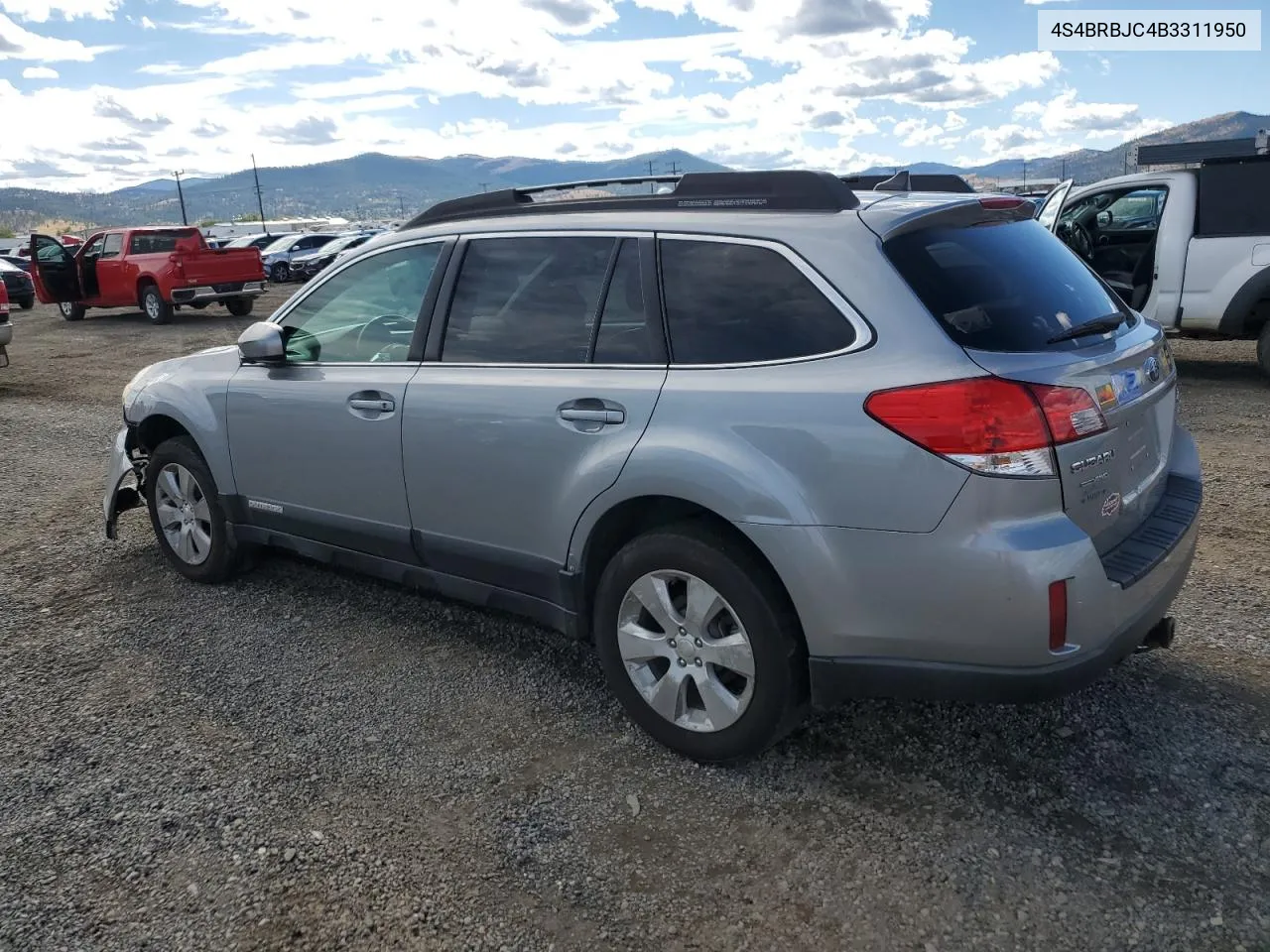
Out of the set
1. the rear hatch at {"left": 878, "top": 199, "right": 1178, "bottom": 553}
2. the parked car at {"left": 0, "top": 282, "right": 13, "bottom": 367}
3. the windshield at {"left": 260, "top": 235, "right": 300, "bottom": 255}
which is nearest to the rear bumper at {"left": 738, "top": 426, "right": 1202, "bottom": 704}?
the rear hatch at {"left": 878, "top": 199, "right": 1178, "bottom": 553}

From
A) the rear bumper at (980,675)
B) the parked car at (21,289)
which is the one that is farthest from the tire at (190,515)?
the parked car at (21,289)

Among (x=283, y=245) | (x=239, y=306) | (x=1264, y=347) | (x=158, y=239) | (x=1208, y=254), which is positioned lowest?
(x=1264, y=347)

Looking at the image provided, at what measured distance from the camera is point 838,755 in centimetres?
325

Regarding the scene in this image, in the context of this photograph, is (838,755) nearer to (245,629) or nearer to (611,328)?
(611,328)

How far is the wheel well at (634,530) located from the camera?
118 inches

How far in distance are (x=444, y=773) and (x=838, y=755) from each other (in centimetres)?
125

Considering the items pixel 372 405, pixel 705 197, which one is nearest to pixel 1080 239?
pixel 705 197

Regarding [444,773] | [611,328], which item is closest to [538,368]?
[611,328]

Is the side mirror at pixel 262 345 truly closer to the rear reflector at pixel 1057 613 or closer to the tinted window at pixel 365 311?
the tinted window at pixel 365 311

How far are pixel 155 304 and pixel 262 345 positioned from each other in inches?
661

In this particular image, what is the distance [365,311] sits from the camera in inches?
165

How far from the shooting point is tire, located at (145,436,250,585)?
15.7ft

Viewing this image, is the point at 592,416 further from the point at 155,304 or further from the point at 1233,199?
the point at 155,304

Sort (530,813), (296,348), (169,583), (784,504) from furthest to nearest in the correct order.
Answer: (169,583) < (296,348) < (530,813) < (784,504)
